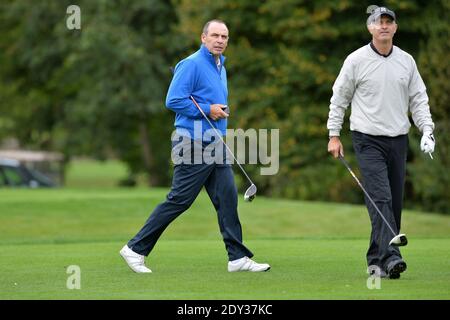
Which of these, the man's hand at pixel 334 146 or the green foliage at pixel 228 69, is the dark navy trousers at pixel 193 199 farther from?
the green foliage at pixel 228 69

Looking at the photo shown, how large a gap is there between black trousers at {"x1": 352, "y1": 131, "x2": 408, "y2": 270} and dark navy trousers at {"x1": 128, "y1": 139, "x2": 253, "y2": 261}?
1199mm

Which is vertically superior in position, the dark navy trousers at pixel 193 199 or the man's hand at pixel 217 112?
the man's hand at pixel 217 112

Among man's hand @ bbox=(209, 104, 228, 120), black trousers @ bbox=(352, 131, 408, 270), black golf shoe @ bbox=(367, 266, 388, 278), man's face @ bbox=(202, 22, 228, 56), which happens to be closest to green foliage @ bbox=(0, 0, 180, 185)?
man's face @ bbox=(202, 22, 228, 56)

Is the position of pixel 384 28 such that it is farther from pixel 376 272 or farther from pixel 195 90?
pixel 376 272

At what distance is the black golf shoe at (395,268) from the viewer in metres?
8.56

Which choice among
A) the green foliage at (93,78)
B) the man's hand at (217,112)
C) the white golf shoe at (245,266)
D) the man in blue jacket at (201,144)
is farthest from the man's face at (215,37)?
the green foliage at (93,78)

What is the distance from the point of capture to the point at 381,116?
9.03 meters

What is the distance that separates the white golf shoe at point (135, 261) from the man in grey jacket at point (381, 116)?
76.9 inches

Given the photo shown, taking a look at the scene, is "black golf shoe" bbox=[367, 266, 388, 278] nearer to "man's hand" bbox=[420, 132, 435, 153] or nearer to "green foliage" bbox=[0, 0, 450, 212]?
"man's hand" bbox=[420, 132, 435, 153]

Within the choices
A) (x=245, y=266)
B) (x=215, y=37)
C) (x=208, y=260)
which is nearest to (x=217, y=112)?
(x=215, y=37)

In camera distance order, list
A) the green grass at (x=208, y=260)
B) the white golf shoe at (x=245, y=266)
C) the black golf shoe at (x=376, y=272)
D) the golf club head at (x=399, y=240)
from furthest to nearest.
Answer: the white golf shoe at (x=245, y=266), the black golf shoe at (x=376, y=272), the golf club head at (x=399, y=240), the green grass at (x=208, y=260)

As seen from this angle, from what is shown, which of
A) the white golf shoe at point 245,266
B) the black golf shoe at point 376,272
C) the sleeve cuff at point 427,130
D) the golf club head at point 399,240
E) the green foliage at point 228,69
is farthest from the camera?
the green foliage at point 228,69

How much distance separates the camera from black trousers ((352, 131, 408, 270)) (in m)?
8.93

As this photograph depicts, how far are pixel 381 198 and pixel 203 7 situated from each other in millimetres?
19523
